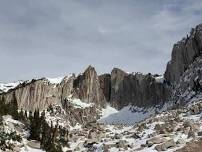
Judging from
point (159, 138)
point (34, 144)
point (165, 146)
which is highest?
point (159, 138)

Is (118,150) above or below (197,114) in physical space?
below

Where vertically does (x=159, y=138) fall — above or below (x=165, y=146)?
above

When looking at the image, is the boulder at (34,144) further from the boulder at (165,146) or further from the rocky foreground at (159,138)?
the boulder at (165,146)

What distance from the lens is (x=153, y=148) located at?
88688 millimetres

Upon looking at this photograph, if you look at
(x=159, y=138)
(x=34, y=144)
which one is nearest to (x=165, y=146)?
(x=159, y=138)

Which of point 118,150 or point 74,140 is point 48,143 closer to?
point 118,150

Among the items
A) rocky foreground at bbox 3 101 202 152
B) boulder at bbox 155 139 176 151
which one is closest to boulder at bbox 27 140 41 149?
rocky foreground at bbox 3 101 202 152

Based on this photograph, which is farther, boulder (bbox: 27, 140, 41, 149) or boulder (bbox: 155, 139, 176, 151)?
boulder (bbox: 27, 140, 41, 149)

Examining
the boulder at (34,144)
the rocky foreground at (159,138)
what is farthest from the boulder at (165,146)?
the boulder at (34,144)

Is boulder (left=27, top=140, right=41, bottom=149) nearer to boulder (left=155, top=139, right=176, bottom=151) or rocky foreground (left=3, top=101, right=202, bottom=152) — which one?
rocky foreground (left=3, top=101, right=202, bottom=152)

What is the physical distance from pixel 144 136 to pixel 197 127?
13221 mm

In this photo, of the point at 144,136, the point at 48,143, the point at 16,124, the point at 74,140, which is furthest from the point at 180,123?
the point at 74,140

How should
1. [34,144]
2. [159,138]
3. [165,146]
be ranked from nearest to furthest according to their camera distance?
1. [165,146]
2. [159,138]
3. [34,144]

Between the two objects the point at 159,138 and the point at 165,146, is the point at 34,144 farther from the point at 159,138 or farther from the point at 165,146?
the point at 165,146
